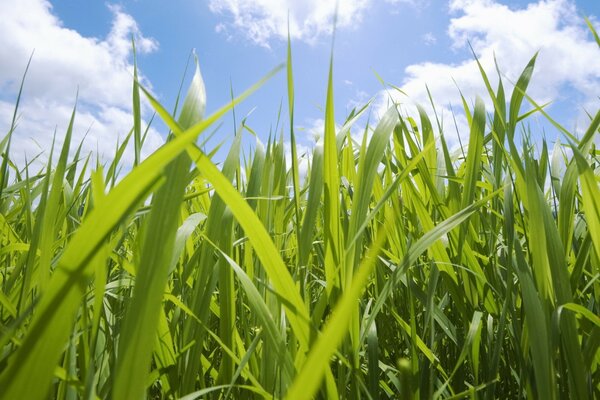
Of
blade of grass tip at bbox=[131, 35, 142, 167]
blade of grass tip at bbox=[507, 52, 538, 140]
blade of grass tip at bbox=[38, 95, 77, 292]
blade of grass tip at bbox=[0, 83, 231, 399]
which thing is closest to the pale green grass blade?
blade of grass tip at bbox=[0, 83, 231, 399]

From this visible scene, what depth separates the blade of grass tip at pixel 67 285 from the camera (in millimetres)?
239

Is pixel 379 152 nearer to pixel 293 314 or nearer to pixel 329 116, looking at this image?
pixel 329 116

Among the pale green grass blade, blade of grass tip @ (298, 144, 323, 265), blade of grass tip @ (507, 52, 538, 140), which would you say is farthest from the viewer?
blade of grass tip @ (507, 52, 538, 140)

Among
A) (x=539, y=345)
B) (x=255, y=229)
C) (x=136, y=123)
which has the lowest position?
(x=539, y=345)

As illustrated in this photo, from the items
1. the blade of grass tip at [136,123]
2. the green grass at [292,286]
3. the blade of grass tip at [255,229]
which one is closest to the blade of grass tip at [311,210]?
the green grass at [292,286]

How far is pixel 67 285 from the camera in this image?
24 centimetres

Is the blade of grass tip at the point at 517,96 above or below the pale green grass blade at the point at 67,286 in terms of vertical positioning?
above

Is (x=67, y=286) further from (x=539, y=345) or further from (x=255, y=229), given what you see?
(x=539, y=345)

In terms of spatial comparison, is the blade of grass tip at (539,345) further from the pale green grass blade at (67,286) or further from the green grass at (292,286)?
the pale green grass blade at (67,286)

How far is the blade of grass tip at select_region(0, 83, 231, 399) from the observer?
239 millimetres

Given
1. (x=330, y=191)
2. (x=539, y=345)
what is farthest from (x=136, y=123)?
(x=539, y=345)

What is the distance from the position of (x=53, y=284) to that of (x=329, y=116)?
351 mm

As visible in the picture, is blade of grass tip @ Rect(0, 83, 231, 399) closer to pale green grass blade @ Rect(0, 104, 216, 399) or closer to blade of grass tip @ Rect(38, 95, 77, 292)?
pale green grass blade @ Rect(0, 104, 216, 399)

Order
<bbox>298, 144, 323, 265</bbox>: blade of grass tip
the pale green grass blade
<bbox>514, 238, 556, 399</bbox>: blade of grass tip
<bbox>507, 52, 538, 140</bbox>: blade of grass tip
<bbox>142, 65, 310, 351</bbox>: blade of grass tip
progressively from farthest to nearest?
<bbox>507, 52, 538, 140</bbox>: blade of grass tip → <bbox>298, 144, 323, 265</bbox>: blade of grass tip → <bbox>514, 238, 556, 399</bbox>: blade of grass tip → <bbox>142, 65, 310, 351</bbox>: blade of grass tip → the pale green grass blade
